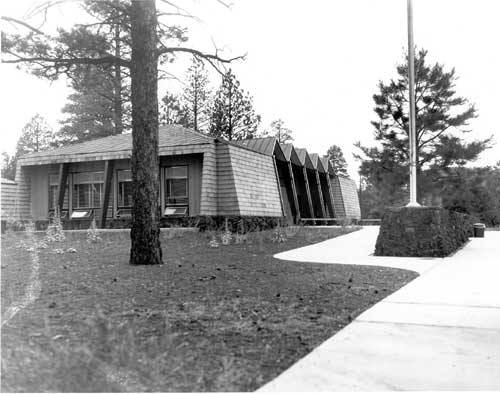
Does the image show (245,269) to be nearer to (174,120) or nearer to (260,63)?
(260,63)

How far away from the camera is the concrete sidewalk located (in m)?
3.05

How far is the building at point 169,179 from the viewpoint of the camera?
55.2 feet

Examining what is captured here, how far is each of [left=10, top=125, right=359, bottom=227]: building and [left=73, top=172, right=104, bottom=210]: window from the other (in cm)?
4

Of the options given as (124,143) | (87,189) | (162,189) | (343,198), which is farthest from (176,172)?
(343,198)

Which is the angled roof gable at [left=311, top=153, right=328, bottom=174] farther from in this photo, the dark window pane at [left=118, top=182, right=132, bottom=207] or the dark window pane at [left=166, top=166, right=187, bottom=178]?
the dark window pane at [left=118, top=182, right=132, bottom=207]

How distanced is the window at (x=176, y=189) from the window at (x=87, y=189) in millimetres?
3294

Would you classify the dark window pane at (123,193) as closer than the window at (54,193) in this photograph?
Yes

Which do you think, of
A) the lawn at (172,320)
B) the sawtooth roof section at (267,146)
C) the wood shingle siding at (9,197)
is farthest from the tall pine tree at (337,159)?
the lawn at (172,320)

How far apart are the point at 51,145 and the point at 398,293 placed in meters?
33.3

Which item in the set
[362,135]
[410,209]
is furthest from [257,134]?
[410,209]

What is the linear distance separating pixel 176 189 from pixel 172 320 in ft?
47.1

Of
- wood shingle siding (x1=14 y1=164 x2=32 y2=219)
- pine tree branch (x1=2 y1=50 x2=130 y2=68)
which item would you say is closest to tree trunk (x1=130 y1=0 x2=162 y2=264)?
pine tree branch (x1=2 y1=50 x2=130 y2=68)

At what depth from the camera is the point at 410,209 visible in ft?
36.9

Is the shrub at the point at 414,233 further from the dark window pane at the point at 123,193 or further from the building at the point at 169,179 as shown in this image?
the dark window pane at the point at 123,193
